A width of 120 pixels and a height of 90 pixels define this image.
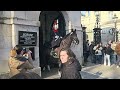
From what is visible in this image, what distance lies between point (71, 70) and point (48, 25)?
14.9 feet

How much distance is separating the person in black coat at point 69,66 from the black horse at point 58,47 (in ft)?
1.76

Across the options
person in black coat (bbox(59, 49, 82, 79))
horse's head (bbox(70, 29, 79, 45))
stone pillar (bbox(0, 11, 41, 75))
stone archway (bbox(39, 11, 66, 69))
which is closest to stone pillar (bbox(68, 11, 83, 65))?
horse's head (bbox(70, 29, 79, 45))

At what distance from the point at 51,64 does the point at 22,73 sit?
2494 mm

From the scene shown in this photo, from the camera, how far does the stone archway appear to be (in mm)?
9992

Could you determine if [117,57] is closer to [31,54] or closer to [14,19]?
[31,54]

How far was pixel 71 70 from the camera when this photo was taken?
7.76 metres

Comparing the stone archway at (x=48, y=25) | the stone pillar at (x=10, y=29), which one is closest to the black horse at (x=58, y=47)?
the stone archway at (x=48, y=25)

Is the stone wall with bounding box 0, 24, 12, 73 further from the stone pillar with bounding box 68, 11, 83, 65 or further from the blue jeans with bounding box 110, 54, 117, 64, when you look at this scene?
the blue jeans with bounding box 110, 54, 117, 64

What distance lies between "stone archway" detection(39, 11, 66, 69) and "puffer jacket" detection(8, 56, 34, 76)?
211cm

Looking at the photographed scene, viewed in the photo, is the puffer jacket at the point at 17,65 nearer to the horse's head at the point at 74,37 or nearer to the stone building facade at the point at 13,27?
the stone building facade at the point at 13,27

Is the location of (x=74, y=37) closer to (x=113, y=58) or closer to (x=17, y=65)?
(x=113, y=58)
